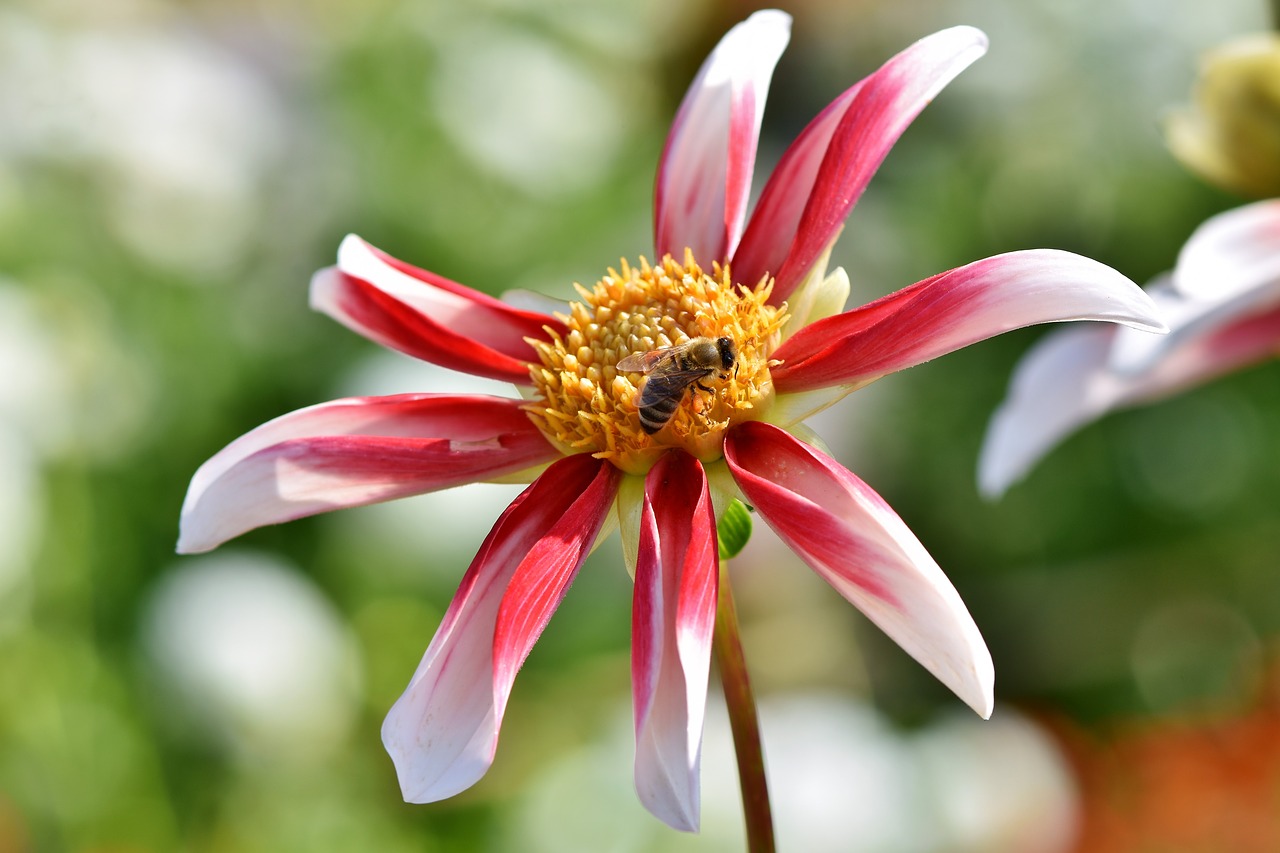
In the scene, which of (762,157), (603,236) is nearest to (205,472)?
(603,236)

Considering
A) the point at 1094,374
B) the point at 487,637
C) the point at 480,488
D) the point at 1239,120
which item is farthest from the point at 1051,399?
the point at 480,488

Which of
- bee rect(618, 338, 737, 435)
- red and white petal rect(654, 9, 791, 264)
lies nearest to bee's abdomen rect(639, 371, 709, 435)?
bee rect(618, 338, 737, 435)

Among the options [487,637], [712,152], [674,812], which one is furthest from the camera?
[712,152]

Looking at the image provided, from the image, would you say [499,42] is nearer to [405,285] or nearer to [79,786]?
[79,786]

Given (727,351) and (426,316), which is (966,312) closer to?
(727,351)

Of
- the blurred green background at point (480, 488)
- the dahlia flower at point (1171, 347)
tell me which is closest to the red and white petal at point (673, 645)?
the dahlia flower at point (1171, 347)

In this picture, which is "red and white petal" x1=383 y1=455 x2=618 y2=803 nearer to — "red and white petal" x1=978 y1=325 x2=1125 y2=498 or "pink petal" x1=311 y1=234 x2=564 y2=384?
"pink petal" x1=311 y1=234 x2=564 y2=384
